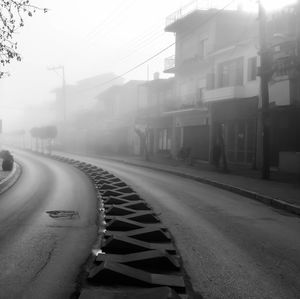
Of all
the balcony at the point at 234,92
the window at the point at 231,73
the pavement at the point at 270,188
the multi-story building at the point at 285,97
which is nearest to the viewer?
the pavement at the point at 270,188

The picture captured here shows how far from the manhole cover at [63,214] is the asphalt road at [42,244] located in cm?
15

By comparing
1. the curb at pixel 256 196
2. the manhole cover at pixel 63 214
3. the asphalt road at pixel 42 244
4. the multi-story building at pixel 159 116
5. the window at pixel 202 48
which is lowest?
the curb at pixel 256 196

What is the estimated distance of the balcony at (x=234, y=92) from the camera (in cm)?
2698

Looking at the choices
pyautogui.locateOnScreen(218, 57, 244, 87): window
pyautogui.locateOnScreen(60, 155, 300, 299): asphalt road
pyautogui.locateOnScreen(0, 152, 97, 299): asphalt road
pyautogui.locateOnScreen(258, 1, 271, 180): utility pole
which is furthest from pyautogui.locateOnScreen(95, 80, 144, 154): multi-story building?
pyautogui.locateOnScreen(60, 155, 300, 299): asphalt road

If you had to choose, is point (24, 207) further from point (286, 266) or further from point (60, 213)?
point (286, 266)

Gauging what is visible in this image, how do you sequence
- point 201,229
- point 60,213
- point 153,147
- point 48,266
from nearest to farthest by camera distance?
1. point 48,266
2. point 201,229
3. point 60,213
4. point 153,147

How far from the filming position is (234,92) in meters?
28.1

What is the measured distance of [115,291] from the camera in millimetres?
A: 4844

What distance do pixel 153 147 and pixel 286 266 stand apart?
3881 centimetres

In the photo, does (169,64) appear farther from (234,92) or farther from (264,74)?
(264,74)

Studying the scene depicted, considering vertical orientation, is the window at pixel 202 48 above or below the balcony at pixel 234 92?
above

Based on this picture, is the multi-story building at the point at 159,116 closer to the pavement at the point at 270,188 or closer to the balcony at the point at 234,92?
the balcony at the point at 234,92

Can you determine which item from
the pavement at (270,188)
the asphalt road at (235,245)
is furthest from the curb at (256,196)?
the asphalt road at (235,245)

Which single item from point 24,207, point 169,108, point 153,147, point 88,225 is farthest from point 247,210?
point 153,147
